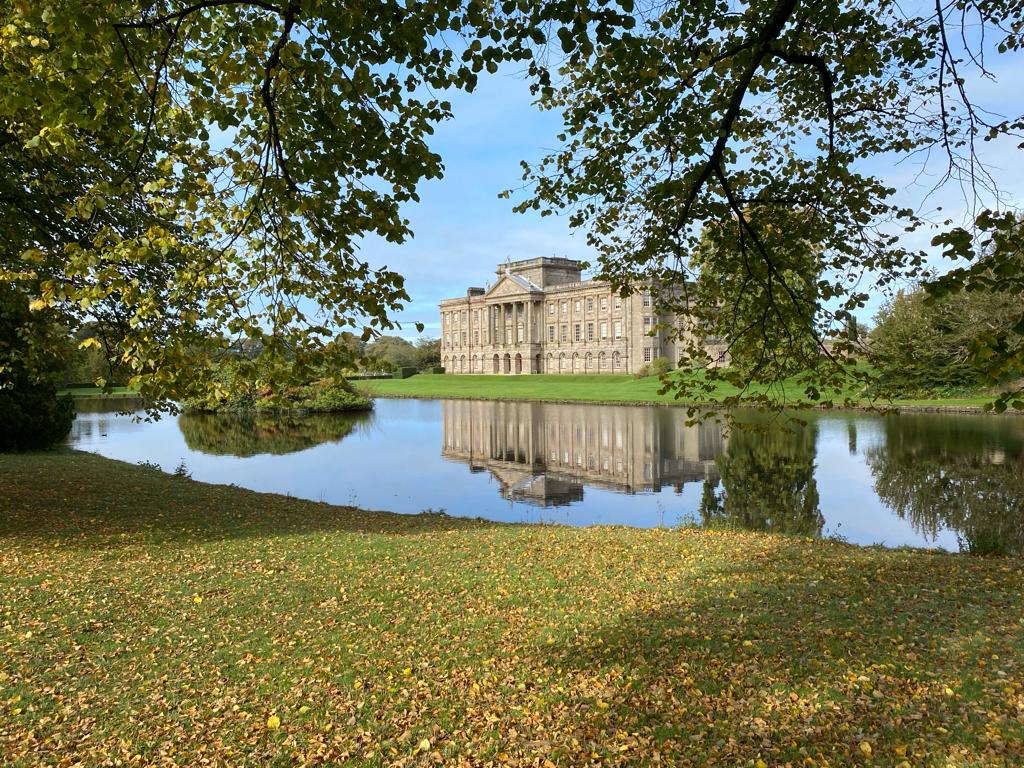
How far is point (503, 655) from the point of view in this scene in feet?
15.8

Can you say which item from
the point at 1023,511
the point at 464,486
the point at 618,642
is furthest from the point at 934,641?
the point at 464,486

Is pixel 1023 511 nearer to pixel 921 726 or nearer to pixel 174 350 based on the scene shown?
pixel 921 726

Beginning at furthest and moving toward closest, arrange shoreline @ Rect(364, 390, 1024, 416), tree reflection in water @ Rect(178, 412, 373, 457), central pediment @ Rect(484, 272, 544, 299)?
central pediment @ Rect(484, 272, 544, 299), shoreline @ Rect(364, 390, 1024, 416), tree reflection in water @ Rect(178, 412, 373, 457)

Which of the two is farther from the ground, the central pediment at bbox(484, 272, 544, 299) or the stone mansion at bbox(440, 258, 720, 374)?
the central pediment at bbox(484, 272, 544, 299)

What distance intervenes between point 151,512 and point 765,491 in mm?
12132

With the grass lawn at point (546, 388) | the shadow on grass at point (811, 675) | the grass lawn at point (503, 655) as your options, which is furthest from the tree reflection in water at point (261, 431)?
the shadow on grass at point (811, 675)

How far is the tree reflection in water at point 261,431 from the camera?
2452 centimetres

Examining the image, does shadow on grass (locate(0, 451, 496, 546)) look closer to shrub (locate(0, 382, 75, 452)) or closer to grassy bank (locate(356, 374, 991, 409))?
shrub (locate(0, 382, 75, 452))

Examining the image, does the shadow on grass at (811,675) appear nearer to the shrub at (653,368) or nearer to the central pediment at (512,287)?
the shrub at (653,368)

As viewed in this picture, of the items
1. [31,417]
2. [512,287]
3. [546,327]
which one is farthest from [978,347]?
[512,287]

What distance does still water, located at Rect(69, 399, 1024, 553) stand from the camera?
41.6 ft

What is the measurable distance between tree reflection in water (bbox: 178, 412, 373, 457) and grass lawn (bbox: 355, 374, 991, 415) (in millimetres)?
15905

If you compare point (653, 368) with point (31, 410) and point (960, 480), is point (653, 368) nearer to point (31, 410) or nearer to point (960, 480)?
point (960, 480)

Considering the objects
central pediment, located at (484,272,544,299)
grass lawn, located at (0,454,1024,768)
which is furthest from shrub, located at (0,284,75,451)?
central pediment, located at (484,272,544,299)
